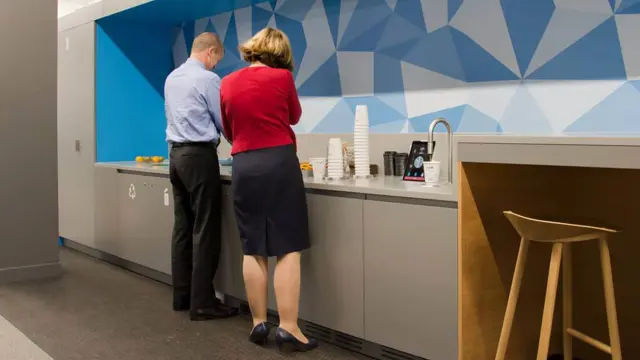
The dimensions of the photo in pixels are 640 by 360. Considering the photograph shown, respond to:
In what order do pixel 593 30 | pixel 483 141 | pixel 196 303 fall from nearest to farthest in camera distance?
pixel 483 141
pixel 593 30
pixel 196 303

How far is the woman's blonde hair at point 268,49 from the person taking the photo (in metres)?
3.01

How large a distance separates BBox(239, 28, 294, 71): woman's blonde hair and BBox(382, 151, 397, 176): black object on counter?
84cm

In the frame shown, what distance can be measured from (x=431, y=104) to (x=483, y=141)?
1.33 meters

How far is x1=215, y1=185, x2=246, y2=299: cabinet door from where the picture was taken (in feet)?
12.1

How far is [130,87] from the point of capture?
549 centimetres

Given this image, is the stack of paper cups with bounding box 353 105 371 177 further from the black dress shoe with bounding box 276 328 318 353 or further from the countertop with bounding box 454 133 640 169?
the countertop with bounding box 454 133 640 169

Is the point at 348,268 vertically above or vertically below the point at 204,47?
below

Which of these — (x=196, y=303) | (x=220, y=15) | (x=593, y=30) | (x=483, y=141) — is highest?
(x=220, y=15)

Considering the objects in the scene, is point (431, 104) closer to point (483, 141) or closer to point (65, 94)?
point (483, 141)

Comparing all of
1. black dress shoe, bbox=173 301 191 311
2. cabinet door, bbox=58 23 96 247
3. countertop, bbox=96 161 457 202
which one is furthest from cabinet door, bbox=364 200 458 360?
cabinet door, bbox=58 23 96 247

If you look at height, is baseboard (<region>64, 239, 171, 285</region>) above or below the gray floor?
above

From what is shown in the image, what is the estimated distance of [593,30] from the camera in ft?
9.70

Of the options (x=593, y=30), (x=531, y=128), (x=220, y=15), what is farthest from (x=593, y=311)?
(x=220, y=15)

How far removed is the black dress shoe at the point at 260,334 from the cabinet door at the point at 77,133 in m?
2.55
